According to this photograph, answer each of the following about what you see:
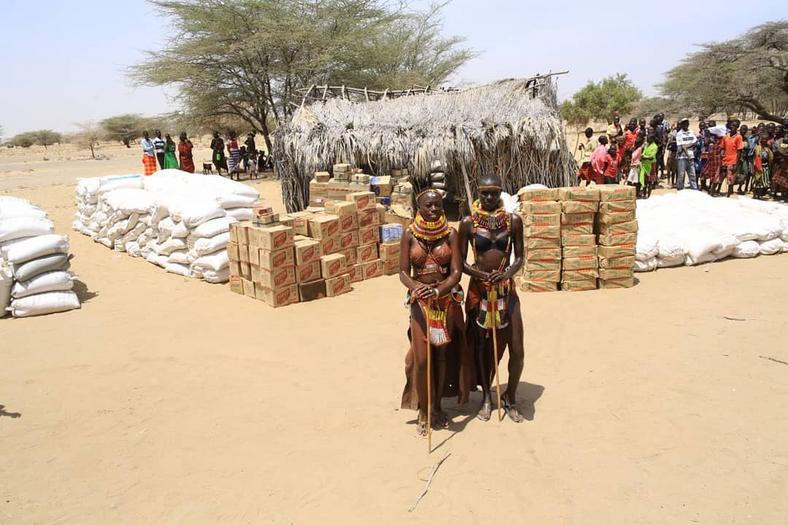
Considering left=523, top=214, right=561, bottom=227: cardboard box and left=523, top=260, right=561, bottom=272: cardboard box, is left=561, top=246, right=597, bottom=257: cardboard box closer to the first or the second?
left=523, top=260, right=561, bottom=272: cardboard box

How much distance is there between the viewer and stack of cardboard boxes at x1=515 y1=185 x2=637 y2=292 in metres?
6.82

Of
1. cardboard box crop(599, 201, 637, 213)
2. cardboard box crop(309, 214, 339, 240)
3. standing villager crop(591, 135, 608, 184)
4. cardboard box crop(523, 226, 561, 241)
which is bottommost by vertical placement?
cardboard box crop(523, 226, 561, 241)

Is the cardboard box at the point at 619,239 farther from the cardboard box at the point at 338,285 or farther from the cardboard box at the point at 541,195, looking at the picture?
the cardboard box at the point at 338,285

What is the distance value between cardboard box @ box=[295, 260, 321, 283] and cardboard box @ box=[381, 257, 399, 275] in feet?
4.35

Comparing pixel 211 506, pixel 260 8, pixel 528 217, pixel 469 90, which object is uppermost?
pixel 260 8

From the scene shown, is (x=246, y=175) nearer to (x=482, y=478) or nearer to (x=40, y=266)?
(x=40, y=266)

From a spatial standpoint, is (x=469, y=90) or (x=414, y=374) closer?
(x=414, y=374)

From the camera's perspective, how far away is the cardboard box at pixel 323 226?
7578mm

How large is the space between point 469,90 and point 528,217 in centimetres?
712

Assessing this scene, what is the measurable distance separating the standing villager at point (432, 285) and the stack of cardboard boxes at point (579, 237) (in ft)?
11.3

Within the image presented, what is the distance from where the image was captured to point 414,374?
13.1 ft

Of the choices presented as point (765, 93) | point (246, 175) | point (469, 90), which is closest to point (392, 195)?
point (469, 90)

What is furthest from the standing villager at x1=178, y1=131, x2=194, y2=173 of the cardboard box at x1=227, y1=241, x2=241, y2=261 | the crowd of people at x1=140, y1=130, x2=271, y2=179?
the cardboard box at x1=227, y1=241, x2=241, y2=261

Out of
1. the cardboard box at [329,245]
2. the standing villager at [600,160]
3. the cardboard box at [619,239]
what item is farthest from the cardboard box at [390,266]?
the standing villager at [600,160]
